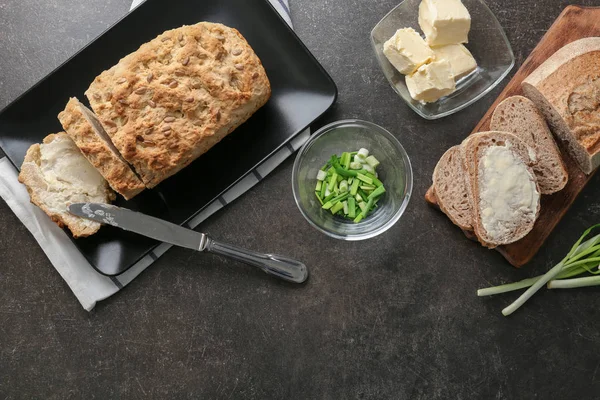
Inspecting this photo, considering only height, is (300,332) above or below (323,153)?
below

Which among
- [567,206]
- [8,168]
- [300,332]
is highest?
[8,168]

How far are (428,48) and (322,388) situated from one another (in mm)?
2347

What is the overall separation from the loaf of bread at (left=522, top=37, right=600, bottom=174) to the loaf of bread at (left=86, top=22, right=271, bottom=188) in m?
1.80

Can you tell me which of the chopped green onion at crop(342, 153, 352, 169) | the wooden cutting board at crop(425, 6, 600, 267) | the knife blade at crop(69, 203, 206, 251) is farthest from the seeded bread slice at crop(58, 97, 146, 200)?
the wooden cutting board at crop(425, 6, 600, 267)

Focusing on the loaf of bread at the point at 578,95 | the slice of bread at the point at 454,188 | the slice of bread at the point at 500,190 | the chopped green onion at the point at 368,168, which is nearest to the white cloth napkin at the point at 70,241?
the chopped green onion at the point at 368,168

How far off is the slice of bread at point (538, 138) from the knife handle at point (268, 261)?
1.63 metres

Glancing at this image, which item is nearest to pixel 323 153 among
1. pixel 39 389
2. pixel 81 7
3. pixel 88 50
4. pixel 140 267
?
pixel 140 267

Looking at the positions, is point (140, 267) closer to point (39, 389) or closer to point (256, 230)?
point (256, 230)

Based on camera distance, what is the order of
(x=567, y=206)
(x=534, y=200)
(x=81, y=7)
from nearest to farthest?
(x=534, y=200) → (x=567, y=206) → (x=81, y=7)

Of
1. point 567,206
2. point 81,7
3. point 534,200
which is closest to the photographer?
point 534,200

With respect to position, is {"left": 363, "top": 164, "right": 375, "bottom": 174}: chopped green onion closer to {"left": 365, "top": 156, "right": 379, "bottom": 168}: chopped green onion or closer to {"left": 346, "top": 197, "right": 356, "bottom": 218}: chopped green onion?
{"left": 365, "top": 156, "right": 379, "bottom": 168}: chopped green onion

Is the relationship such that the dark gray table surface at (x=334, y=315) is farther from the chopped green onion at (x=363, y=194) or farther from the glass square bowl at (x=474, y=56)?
the chopped green onion at (x=363, y=194)

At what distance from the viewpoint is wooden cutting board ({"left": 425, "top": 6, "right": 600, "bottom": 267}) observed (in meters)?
3.34

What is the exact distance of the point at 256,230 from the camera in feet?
11.6
